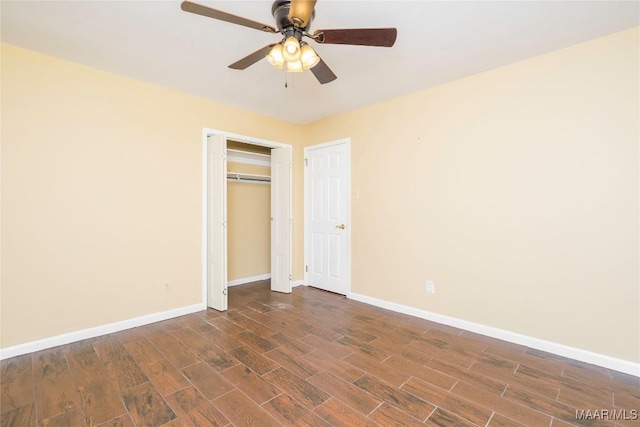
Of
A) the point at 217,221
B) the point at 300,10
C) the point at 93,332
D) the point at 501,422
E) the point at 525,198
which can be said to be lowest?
the point at 501,422

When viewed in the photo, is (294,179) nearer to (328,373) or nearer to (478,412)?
(328,373)

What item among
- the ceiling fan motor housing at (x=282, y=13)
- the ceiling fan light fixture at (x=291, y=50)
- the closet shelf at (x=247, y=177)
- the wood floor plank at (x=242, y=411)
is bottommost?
the wood floor plank at (x=242, y=411)

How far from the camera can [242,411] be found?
1.79 meters

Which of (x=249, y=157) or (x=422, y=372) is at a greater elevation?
(x=249, y=157)

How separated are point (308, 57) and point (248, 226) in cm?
340

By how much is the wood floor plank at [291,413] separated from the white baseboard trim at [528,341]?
6.39ft

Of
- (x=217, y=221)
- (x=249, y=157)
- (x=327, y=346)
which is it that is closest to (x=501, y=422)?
(x=327, y=346)

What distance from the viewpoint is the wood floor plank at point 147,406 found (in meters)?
1.72

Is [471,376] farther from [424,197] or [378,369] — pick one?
[424,197]

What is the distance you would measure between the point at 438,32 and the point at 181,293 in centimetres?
365

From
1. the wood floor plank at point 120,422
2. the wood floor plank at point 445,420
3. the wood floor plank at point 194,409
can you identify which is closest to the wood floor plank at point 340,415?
the wood floor plank at point 445,420

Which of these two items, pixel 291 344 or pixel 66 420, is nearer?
pixel 66 420

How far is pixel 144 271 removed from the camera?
3.13 m

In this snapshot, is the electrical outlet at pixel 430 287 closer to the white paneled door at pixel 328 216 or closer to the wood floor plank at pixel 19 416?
the white paneled door at pixel 328 216
